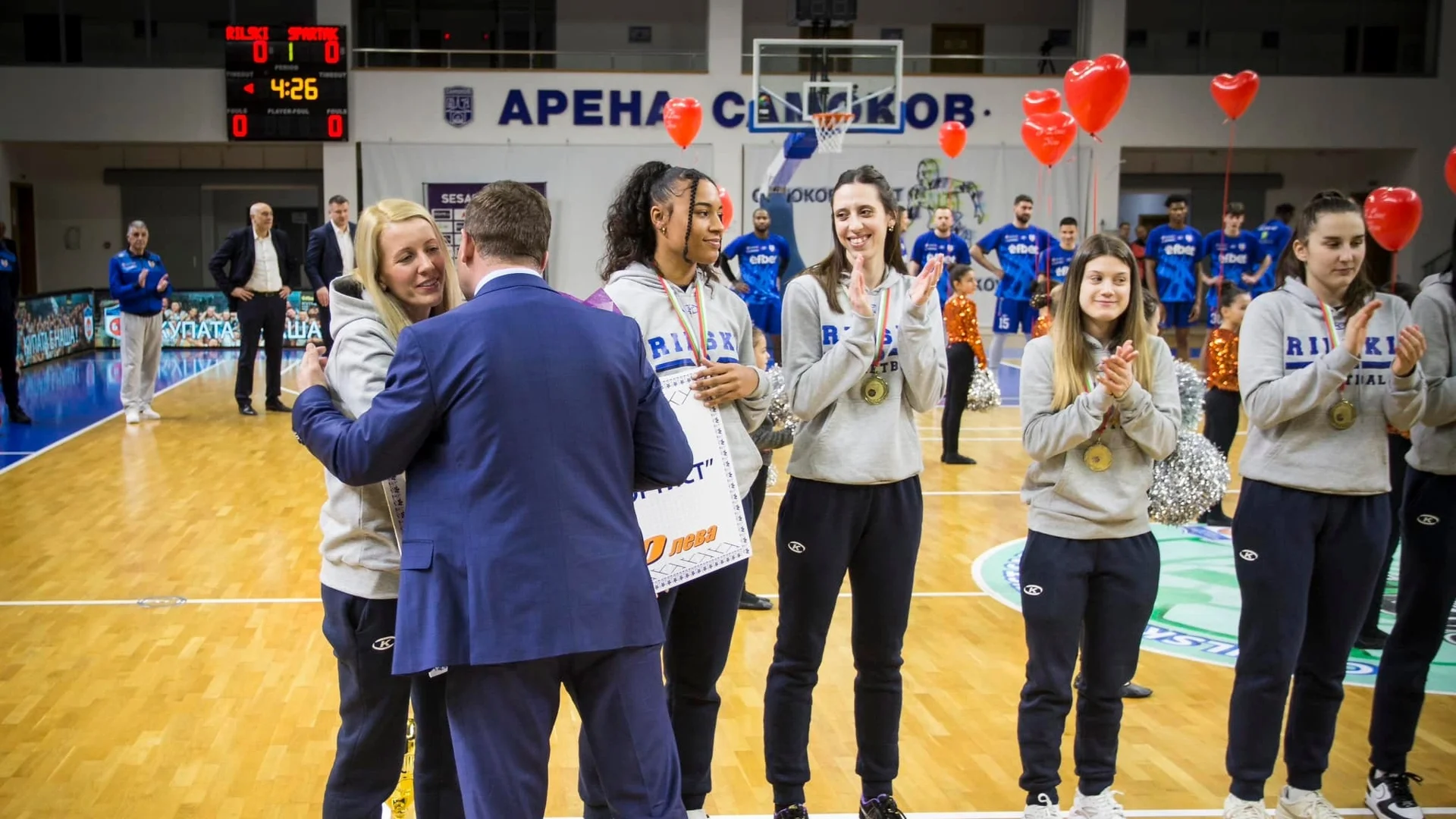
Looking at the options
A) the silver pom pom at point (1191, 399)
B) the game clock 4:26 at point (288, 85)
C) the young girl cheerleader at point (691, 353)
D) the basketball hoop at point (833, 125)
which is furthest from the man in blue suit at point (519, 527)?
the game clock 4:26 at point (288, 85)

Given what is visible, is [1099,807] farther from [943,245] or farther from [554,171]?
[554,171]

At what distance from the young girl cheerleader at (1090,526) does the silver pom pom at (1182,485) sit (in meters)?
0.12

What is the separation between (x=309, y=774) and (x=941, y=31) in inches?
788

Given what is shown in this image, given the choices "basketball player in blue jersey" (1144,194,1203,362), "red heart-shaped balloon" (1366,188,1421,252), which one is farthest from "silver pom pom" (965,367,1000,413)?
"basketball player in blue jersey" (1144,194,1203,362)

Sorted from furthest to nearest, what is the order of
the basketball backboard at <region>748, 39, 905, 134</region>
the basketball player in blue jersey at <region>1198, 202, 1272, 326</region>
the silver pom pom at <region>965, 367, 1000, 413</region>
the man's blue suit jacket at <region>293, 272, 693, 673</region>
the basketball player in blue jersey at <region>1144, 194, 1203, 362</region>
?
the basketball backboard at <region>748, 39, 905, 134</region>, the basketball player in blue jersey at <region>1144, 194, 1203, 362</region>, the basketball player in blue jersey at <region>1198, 202, 1272, 326</region>, the silver pom pom at <region>965, 367, 1000, 413</region>, the man's blue suit jacket at <region>293, 272, 693, 673</region>

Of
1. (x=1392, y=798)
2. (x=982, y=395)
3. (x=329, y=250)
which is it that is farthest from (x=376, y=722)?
(x=329, y=250)

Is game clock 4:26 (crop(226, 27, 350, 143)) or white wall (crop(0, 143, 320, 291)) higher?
game clock 4:26 (crop(226, 27, 350, 143))

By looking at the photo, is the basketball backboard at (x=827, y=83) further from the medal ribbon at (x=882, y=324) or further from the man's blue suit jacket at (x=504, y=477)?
the man's blue suit jacket at (x=504, y=477)

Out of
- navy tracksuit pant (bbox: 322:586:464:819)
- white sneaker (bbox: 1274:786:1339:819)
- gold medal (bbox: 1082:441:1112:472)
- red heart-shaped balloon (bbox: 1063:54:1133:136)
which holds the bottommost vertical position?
white sneaker (bbox: 1274:786:1339:819)

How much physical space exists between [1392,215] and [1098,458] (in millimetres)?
2261

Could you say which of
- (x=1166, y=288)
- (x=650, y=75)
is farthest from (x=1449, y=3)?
(x=650, y=75)

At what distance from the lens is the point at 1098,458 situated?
3297 mm

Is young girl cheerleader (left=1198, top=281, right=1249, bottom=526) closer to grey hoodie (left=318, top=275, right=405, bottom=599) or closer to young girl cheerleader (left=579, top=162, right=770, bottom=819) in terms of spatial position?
young girl cheerleader (left=579, top=162, right=770, bottom=819)

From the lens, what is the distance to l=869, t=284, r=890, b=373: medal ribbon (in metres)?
3.37
